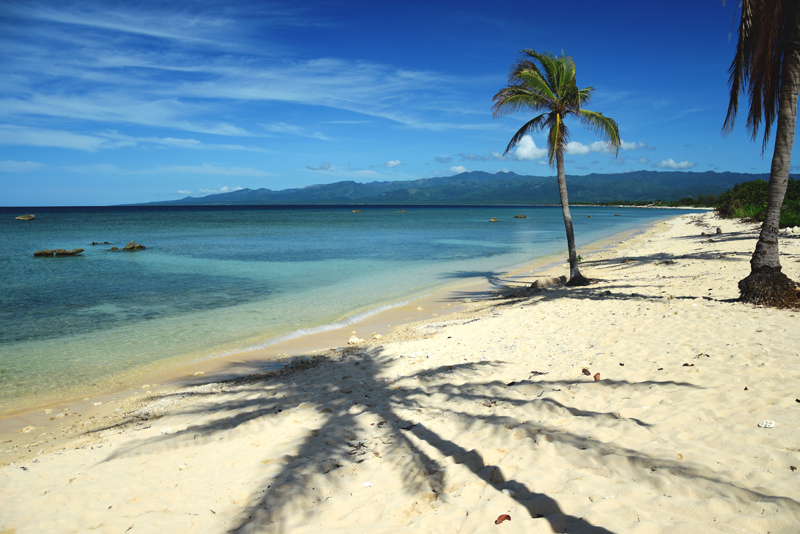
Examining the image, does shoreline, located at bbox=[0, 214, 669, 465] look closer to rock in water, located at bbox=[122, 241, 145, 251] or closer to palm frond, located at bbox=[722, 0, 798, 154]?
palm frond, located at bbox=[722, 0, 798, 154]

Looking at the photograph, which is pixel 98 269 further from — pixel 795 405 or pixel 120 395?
pixel 795 405

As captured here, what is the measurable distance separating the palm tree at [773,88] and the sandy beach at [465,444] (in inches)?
48.3

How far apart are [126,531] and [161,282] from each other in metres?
18.5

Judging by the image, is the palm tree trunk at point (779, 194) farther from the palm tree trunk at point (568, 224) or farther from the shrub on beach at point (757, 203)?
the shrub on beach at point (757, 203)

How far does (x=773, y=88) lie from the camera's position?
30.8 ft

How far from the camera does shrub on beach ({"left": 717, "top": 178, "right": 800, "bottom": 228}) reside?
951 inches

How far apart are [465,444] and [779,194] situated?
29.3 ft

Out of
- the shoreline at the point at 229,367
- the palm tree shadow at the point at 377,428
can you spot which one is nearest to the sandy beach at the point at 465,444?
the palm tree shadow at the point at 377,428

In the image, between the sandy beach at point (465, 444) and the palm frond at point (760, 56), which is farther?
the palm frond at point (760, 56)

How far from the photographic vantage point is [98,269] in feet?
78.8

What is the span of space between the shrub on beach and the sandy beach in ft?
68.2

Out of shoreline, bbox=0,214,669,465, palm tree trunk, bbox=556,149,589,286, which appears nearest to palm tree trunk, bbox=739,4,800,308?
palm tree trunk, bbox=556,149,589,286

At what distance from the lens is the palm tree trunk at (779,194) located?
8484mm

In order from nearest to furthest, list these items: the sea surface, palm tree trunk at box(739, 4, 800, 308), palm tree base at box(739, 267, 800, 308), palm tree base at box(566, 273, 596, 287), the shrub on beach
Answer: palm tree trunk at box(739, 4, 800, 308) < palm tree base at box(739, 267, 800, 308) < the sea surface < palm tree base at box(566, 273, 596, 287) < the shrub on beach
